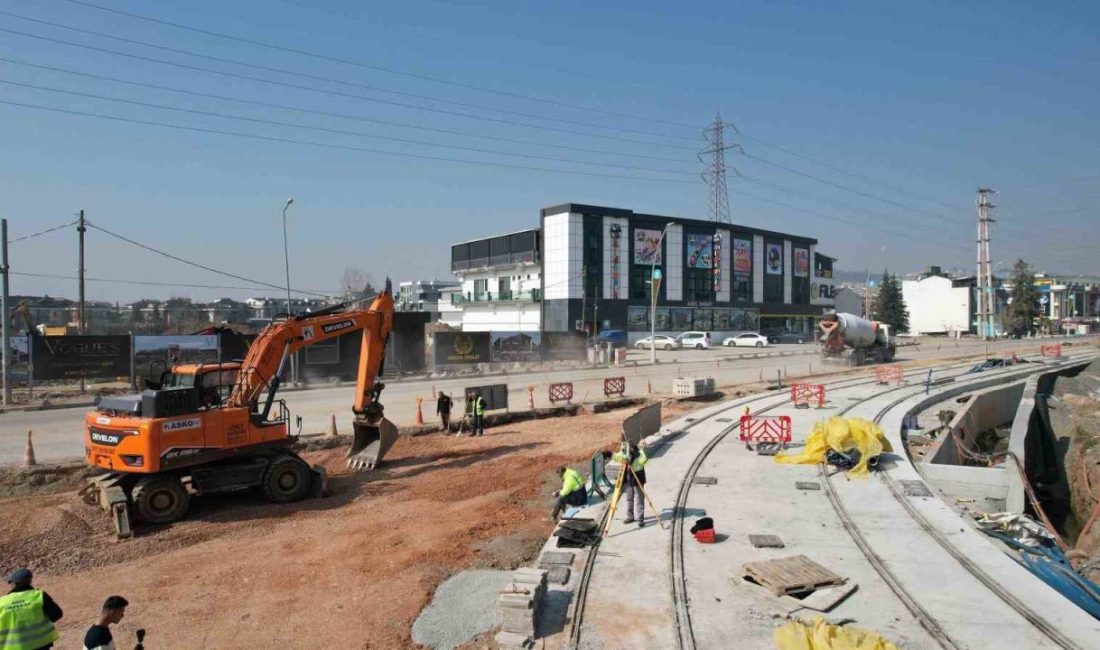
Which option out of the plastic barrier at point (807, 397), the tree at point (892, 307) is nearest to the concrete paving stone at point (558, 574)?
the plastic barrier at point (807, 397)

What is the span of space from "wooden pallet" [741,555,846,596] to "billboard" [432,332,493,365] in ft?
110

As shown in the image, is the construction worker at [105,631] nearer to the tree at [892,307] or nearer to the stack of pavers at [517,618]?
the stack of pavers at [517,618]

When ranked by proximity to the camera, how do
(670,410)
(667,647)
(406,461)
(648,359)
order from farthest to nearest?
(648,359)
(670,410)
(406,461)
(667,647)

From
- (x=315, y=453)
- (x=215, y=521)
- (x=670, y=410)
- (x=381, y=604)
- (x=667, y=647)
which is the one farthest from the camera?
(x=670, y=410)

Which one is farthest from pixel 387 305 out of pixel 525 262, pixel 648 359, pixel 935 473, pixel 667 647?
pixel 525 262

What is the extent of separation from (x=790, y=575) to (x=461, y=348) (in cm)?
3468

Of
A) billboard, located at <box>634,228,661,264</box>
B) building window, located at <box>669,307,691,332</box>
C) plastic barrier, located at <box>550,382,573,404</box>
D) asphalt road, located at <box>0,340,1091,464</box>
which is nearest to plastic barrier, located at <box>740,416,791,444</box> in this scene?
plastic barrier, located at <box>550,382,573,404</box>

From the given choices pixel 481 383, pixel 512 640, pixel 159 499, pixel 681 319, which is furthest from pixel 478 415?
pixel 681 319

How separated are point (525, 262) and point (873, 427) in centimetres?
5746

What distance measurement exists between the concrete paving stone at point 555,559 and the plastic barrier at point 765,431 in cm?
1028

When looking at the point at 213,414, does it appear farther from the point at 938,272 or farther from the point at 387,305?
the point at 938,272

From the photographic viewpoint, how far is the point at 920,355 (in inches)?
2483

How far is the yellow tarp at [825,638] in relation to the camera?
7320 mm

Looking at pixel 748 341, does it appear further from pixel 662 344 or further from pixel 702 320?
pixel 702 320
